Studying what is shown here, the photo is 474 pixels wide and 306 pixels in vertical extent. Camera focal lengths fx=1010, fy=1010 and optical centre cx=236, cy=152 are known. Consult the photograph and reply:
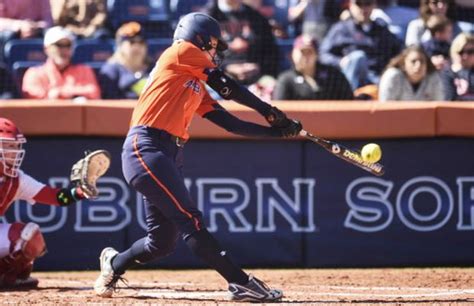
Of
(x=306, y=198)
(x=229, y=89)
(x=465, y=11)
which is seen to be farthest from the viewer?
(x=465, y=11)

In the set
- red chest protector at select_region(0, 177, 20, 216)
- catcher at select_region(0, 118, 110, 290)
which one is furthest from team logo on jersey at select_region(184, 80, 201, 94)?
red chest protector at select_region(0, 177, 20, 216)

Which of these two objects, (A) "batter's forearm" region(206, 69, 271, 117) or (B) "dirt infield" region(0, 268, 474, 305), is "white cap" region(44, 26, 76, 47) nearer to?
(B) "dirt infield" region(0, 268, 474, 305)

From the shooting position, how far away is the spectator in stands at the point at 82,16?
10.6 m

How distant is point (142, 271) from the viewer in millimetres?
8461

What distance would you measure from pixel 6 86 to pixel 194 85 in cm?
404

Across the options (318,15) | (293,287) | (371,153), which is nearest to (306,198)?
(293,287)

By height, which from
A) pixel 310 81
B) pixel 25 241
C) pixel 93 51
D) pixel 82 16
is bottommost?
pixel 25 241

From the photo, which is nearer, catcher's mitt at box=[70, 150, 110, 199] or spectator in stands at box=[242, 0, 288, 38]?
catcher's mitt at box=[70, 150, 110, 199]

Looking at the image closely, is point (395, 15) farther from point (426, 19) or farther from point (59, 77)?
point (59, 77)

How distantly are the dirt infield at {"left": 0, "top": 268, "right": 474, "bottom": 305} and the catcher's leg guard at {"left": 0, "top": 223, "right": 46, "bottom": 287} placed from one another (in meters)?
0.20

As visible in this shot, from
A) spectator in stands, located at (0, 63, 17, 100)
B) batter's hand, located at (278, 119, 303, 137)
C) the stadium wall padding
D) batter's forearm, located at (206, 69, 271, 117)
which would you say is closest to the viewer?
batter's forearm, located at (206, 69, 271, 117)

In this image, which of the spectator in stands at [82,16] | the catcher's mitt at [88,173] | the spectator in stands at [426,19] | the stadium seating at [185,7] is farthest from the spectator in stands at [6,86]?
the spectator in stands at [426,19]

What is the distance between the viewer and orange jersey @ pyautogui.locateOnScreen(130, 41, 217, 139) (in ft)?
19.9

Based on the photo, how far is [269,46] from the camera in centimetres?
1034
